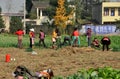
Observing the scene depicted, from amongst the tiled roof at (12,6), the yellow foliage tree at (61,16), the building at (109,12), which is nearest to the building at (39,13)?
the tiled roof at (12,6)

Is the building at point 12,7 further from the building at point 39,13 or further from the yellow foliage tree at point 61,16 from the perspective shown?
the yellow foliage tree at point 61,16

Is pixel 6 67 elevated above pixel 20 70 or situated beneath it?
situated beneath

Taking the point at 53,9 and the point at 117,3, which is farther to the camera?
the point at 117,3

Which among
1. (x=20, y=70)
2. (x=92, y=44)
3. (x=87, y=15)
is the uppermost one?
(x=20, y=70)

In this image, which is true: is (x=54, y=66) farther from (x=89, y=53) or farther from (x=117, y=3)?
(x=117, y=3)

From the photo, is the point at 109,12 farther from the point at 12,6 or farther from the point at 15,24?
the point at 15,24

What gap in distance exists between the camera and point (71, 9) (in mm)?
58688

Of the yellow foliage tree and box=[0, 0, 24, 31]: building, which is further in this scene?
box=[0, 0, 24, 31]: building

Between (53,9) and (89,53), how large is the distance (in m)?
38.0

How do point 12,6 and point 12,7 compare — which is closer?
point 12,7

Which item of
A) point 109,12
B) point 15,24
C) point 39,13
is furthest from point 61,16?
point 39,13

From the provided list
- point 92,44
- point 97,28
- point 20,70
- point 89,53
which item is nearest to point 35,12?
point 97,28

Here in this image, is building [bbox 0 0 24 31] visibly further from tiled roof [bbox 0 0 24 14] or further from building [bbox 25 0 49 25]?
building [bbox 25 0 49 25]

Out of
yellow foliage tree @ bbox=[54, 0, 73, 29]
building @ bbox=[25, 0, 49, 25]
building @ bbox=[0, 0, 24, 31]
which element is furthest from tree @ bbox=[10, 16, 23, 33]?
building @ bbox=[25, 0, 49, 25]
